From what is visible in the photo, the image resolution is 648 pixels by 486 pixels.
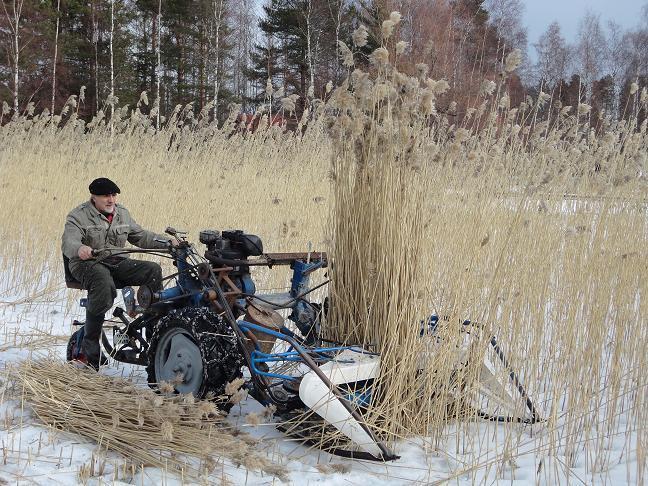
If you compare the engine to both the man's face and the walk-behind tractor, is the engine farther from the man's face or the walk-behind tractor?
the man's face

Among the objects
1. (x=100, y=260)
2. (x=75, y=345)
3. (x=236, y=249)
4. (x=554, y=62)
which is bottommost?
(x=75, y=345)

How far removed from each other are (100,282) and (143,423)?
3.27 ft

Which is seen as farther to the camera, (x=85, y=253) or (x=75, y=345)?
(x=75, y=345)

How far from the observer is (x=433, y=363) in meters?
3.05

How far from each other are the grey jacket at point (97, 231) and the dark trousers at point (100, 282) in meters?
0.14

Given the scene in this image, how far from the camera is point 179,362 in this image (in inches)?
127

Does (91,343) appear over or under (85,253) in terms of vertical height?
under

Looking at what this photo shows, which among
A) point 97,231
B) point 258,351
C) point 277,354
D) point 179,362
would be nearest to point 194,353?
point 179,362

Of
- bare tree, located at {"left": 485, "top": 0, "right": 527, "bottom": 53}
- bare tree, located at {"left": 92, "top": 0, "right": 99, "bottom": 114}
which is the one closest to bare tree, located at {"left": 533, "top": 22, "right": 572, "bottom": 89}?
bare tree, located at {"left": 485, "top": 0, "right": 527, "bottom": 53}

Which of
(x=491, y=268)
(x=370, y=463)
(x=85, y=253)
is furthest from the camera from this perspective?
(x=85, y=253)

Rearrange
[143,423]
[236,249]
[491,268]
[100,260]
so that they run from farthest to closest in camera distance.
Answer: [100,260]
[236,249]
[491,268]
[143,423]

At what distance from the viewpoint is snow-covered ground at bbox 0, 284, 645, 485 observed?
2723 millimetres

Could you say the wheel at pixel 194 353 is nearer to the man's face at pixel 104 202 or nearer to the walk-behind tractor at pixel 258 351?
the walk-behind tractor at pixel 258 351

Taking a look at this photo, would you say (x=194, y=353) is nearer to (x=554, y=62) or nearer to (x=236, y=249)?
(x=236, y=249)
